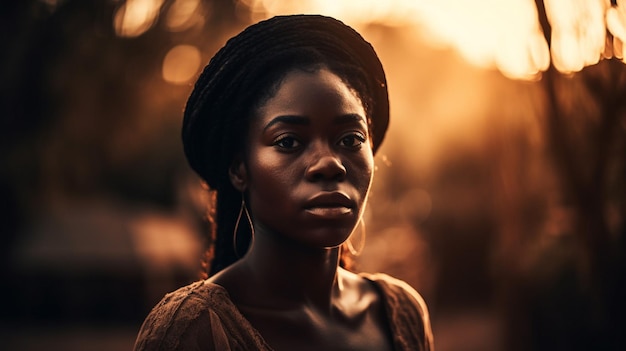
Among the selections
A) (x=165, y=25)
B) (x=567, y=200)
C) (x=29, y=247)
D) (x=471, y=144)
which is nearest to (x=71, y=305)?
(x=29, y=247)

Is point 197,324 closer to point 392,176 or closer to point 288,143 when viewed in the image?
point 288,143

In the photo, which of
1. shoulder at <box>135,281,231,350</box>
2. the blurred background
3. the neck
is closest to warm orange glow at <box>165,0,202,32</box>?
the blurred background

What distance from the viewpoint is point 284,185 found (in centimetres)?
231

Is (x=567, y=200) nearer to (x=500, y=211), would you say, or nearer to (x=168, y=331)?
(x=500, y=211)

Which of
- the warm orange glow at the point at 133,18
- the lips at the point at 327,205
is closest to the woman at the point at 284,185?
the lips at the point at 327,205

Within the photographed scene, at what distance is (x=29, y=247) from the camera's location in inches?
698

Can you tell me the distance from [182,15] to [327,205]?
9.83m

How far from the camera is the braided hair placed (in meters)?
2.44

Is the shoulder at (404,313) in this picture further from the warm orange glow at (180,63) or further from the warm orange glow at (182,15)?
the warm orange glow at (180,63)

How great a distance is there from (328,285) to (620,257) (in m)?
1.76

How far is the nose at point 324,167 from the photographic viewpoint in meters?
2.26

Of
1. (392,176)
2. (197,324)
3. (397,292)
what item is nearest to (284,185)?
(197,324)

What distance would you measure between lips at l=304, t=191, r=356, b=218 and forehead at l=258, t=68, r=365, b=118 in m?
0.26

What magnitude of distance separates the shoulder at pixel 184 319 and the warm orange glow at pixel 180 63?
10056 mm
